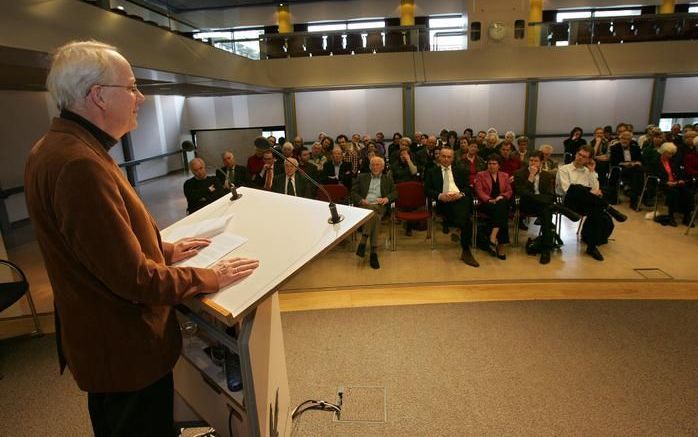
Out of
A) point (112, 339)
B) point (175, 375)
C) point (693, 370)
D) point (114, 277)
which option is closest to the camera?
point (114, 277)

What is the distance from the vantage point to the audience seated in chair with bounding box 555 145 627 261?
4762 mm

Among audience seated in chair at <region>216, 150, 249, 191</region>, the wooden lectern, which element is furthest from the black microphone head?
audience seated in chair at <region>216, 150, 249, 191</region>

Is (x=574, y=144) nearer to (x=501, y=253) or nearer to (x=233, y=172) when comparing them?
(x=501, y=253)

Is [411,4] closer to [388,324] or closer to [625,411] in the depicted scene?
[388,324]

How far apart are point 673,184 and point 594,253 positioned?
2261 mm

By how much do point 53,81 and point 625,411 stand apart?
2.87 metres

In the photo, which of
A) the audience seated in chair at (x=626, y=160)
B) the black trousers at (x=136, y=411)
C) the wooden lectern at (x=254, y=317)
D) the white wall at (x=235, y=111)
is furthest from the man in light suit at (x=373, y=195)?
the white wall at (x=235, y=111)

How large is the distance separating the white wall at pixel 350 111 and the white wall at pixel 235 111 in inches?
31.1

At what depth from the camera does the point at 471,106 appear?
11328 millimetres

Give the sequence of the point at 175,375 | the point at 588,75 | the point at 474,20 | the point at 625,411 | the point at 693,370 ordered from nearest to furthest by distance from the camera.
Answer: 1. the point at 175,375
2. the point at 625,411
3. the point at 693,370
4. the point at 588,75
5. the point at 474,20

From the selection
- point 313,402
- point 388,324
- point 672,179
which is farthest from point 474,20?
point 313,402

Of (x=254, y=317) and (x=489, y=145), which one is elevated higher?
(x=489, y=145)

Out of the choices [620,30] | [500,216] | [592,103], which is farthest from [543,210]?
[592,103]

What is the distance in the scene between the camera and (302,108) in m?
11.5
